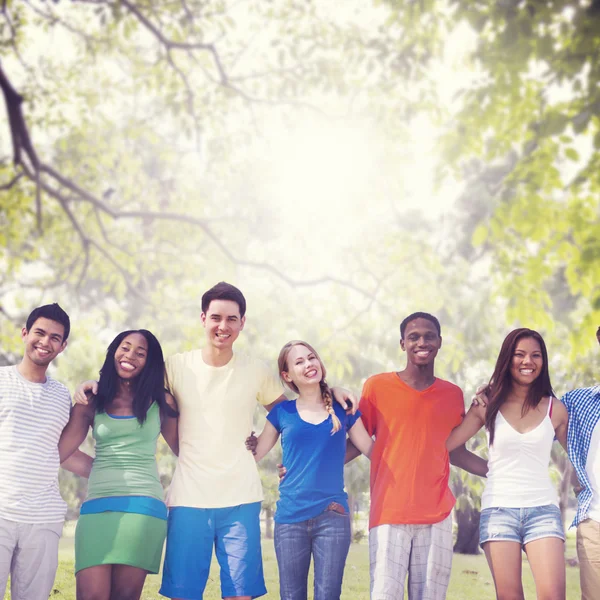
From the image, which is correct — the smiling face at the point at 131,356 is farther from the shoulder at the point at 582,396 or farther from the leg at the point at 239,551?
the shoulder at the point at 582,396

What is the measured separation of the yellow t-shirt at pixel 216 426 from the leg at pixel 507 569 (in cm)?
84

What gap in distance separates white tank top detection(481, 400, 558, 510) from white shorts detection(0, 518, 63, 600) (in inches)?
59.2

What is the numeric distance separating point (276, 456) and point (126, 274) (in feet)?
10.3

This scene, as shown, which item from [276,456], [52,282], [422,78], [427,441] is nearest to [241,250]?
[52,282]

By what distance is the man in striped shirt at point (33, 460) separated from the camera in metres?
2.47

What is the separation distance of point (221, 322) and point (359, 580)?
11.9 feet

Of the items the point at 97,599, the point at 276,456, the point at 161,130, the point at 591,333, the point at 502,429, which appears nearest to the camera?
the point at 97,599

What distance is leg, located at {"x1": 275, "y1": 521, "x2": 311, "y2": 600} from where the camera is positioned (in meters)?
2.54

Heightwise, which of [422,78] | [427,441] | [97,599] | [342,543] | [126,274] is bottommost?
[97,599]

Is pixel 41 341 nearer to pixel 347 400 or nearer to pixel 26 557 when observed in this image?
pixel 26 557

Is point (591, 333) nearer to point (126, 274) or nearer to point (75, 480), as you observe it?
point (75, 480)

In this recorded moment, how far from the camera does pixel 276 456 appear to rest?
6.50 metres

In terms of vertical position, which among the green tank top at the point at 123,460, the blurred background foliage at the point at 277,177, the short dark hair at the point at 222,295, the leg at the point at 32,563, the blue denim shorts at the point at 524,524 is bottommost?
the leg at the point at 32,563

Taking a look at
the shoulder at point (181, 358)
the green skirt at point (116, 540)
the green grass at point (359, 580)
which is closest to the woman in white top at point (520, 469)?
the shoulder at point (181, 358)
